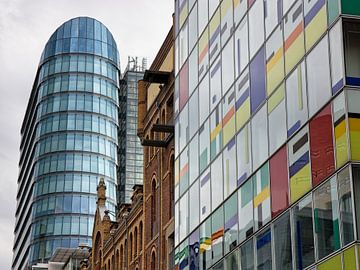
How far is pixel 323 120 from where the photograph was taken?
23.6 metres

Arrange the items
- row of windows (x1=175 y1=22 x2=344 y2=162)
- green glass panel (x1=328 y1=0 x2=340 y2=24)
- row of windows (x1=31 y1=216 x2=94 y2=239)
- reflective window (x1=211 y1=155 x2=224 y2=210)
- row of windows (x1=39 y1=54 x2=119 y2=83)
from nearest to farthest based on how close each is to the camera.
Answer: green glass panel (x1=328 y1=0 x2=340 y2=24), row of windows (x1=175 y1=22 x2=344 y2=162), reflective window (x1=211 y1=155 x2=224 y2=210), row of windows (x1=31 y1=216 x2=94 y2=239), row of windows (x1=39 y1=54 x2=119 y2=83)

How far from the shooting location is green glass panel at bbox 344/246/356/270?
21516 mm

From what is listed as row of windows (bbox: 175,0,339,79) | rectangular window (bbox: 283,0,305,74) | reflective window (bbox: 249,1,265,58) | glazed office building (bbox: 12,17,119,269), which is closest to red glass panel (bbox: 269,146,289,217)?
rectangular window (bbox: 283,0,305,74)

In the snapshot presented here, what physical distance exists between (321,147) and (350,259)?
3217 millimetres

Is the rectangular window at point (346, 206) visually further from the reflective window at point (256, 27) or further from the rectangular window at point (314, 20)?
the reflective window at point (256, 27)

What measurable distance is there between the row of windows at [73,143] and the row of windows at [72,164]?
4.06 ft

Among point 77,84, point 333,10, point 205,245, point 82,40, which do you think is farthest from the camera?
point 82,40

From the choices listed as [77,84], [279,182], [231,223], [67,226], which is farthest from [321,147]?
[77,84]

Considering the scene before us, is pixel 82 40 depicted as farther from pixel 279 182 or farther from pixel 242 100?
pixel 279 182

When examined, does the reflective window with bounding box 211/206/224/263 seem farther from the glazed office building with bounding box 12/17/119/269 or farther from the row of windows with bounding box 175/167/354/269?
the glazed office building with bounding box 12/17/119/269

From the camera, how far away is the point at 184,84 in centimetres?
3931

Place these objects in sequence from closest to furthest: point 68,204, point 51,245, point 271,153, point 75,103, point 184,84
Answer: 1. point 271,153
2. point 184,84
3. point 51,245
4. point 68,204
5. point 75,103

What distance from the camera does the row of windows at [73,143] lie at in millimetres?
133375

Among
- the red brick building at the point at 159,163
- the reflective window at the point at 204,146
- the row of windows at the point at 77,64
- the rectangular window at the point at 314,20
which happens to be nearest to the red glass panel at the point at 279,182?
the rectangular window at the point at 314,20
